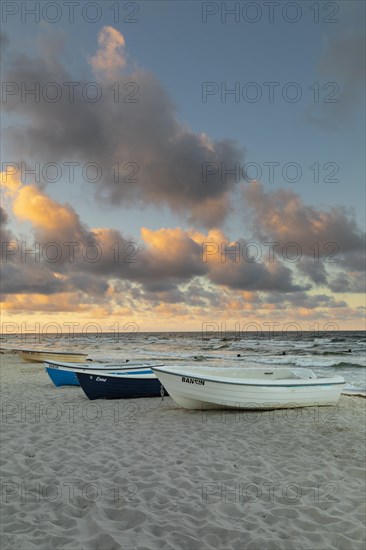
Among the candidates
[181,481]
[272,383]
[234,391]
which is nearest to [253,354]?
[272,383]

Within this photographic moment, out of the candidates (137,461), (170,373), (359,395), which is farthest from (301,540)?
(359,395)

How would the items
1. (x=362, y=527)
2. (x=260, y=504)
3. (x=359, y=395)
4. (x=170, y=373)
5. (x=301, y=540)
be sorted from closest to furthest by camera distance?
(x=301, y=540)
(x=362, y=527)
(x=260, y=504)
(x=170, y=373)
(x=359, y=395)

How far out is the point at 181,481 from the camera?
6855mm

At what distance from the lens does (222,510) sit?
5.86 m

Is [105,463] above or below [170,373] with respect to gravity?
below

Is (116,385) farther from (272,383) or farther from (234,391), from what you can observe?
(272,383)

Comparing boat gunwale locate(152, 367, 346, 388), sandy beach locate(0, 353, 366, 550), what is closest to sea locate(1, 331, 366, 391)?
boat gunwale locate(152, 367, 346, 388)

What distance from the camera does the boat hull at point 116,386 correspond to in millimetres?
14945

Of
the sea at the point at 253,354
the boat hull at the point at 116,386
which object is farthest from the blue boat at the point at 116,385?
the sea at the point at 253,354

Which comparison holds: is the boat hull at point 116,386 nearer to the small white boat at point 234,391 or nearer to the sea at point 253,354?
the small white boat at point 234,391

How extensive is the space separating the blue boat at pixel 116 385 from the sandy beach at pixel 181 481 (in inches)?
108

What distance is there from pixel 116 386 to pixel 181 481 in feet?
28.3

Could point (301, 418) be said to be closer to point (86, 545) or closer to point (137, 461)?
point (137, 461)

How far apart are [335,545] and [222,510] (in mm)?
1561
